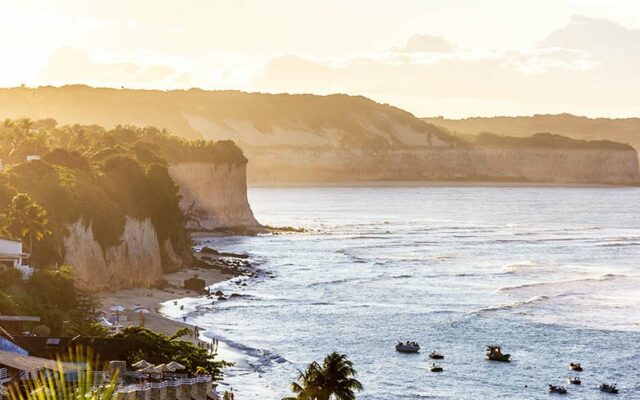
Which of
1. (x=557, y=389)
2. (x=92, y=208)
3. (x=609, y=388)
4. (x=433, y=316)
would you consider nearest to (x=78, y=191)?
Result: (x=92, y=208)

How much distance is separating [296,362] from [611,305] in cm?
3370

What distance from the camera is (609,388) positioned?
61.0 metres

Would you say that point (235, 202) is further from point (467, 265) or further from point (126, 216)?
point (126, 216)

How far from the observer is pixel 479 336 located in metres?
76.4

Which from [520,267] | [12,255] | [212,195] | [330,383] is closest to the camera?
[330,383]

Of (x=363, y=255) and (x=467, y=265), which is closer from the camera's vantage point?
(x=467, y=265)

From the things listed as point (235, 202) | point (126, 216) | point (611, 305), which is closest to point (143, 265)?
point (126, 216)

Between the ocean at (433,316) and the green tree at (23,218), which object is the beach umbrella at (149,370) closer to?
the ocean at (433,316)

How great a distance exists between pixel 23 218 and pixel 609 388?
31.1 meters

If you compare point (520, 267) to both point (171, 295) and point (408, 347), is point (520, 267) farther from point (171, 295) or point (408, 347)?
point (408, 347)

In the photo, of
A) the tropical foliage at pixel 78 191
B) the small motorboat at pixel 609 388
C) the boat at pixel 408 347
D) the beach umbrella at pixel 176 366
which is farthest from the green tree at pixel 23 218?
the small motorboat at pixel 609 388

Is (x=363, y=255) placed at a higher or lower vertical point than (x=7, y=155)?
lower

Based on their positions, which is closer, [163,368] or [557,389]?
[163,368]

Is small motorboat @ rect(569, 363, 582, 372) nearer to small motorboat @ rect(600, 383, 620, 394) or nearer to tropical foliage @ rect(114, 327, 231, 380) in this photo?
small motorboat @ rect(600, 383, 620, 394)
